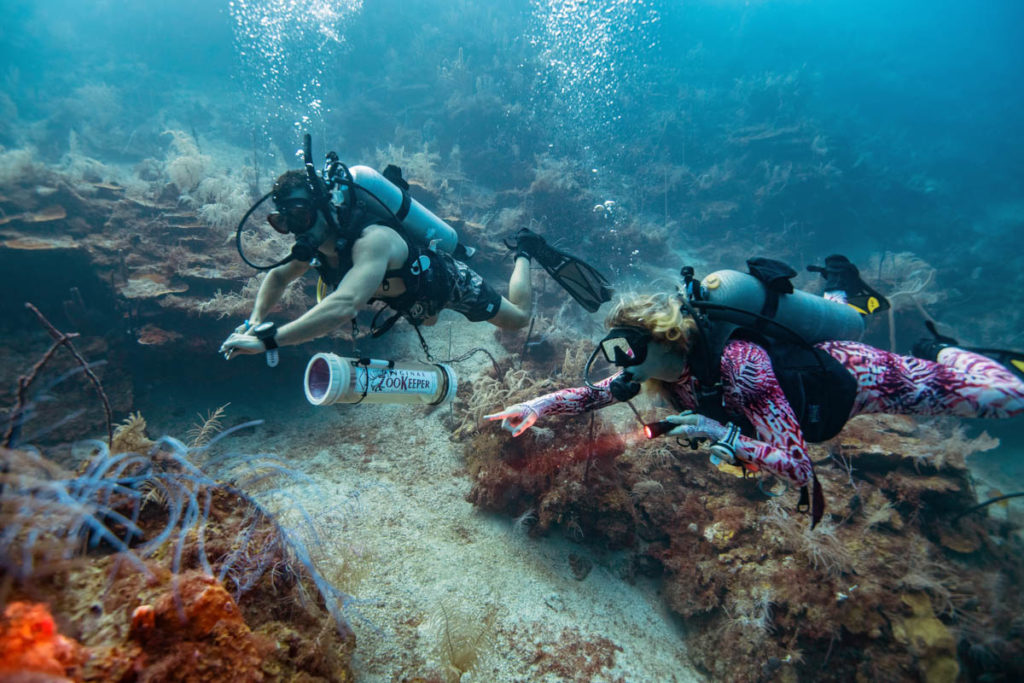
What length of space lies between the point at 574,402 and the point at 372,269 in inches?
74.8

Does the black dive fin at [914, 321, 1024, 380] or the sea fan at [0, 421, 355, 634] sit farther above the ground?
the black dive fin at [914, 321, 1024, 380]

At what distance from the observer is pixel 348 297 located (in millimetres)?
2752

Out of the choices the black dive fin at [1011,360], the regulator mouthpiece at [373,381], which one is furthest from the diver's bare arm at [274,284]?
the black dive fin at [1011,360]

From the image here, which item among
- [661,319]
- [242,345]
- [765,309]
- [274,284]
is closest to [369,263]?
[242,345]

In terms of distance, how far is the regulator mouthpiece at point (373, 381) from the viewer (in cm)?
255

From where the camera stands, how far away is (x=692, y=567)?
3.26 metres

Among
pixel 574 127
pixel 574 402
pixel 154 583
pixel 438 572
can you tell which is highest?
pixel 574 127

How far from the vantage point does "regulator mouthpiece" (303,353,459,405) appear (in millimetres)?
2549

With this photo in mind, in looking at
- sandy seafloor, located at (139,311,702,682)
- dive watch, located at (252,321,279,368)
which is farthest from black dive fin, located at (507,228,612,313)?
dive watch, located at (252,321,279,368)

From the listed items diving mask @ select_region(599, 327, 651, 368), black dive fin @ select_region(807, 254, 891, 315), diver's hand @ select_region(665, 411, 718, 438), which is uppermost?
black dive fin @ select_region(807, 254, 891, 315)

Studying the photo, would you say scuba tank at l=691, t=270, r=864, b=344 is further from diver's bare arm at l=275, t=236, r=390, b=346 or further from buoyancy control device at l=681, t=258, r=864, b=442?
diver's bare arm at l=275, t=236, r=390, b=346

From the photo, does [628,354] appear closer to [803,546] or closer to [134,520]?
[803,546]

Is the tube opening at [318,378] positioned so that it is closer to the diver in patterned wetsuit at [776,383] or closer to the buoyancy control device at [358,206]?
the buoyancy control device at [358,206]

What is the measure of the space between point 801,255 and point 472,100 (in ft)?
50.0
